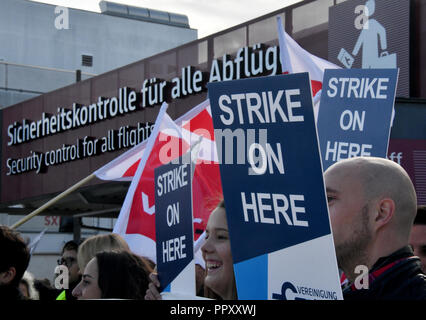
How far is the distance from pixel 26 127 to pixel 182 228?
21321mm

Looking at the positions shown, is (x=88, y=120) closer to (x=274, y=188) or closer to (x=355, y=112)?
(x=355, y=112)

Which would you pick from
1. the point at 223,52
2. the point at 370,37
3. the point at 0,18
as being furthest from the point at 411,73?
the point at 0,18

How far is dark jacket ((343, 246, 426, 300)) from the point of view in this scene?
2781 millimetres

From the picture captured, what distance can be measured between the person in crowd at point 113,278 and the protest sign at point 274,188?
57.0 inches

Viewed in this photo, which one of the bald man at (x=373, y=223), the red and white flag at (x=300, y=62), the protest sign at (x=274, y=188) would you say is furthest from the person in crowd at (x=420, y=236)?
the red and white flag at (x=300, y=62)

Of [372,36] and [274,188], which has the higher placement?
[372,36]

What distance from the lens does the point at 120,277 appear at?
4.81 metres

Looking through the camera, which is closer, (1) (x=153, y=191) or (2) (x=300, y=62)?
(1) (x=153, y=191)

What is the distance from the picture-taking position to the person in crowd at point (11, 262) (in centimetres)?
385

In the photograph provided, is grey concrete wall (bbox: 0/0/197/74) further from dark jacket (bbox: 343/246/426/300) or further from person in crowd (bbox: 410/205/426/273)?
dark jacket (bbox: 343/246/426/300)

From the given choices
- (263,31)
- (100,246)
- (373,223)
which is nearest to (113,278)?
(100,246)

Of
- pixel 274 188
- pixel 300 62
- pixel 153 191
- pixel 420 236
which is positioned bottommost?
pixel 420 236

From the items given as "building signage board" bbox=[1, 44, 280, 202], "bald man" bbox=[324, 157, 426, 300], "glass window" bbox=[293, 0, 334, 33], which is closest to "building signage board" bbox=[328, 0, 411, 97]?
"glass window" bbox=[293, 0, 334, 33]

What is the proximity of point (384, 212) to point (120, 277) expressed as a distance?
2201mm
